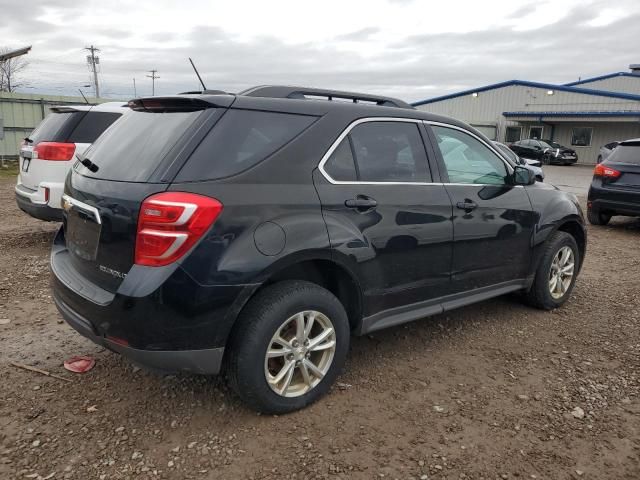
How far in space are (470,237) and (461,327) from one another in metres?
0.95

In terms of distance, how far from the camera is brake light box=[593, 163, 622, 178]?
8.59 metres

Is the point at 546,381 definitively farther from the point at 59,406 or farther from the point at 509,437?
the point at 59,406

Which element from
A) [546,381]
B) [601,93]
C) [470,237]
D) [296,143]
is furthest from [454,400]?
[601,93]

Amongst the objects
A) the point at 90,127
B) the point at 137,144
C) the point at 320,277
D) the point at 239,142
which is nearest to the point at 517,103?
the point at 90,127

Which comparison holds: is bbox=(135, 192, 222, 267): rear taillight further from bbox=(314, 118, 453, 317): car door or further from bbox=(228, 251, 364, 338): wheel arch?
bbox=(314, 118, 453, 317): car door

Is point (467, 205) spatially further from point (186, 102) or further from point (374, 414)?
point (186, 102)

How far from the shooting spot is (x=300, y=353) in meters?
2.93

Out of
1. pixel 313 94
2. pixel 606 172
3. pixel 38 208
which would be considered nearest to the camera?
pixel 313 94

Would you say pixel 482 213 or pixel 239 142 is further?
pixel 482 213

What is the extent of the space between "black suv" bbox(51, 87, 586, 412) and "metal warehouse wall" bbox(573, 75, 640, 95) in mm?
46055

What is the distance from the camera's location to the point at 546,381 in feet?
11.3

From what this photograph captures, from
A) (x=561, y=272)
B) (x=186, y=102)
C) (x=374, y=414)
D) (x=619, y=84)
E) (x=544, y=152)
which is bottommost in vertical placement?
(x=374, y=414)

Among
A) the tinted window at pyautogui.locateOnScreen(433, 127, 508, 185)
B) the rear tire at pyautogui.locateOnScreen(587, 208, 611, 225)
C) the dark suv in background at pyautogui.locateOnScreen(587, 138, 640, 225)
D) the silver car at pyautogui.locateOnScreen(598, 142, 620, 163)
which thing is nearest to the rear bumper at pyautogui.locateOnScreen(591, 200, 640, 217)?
the dark suv in background at pyautogui.locateOnScreen(587, 138, 640, 225)

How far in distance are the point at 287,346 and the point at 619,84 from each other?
49.2 m
